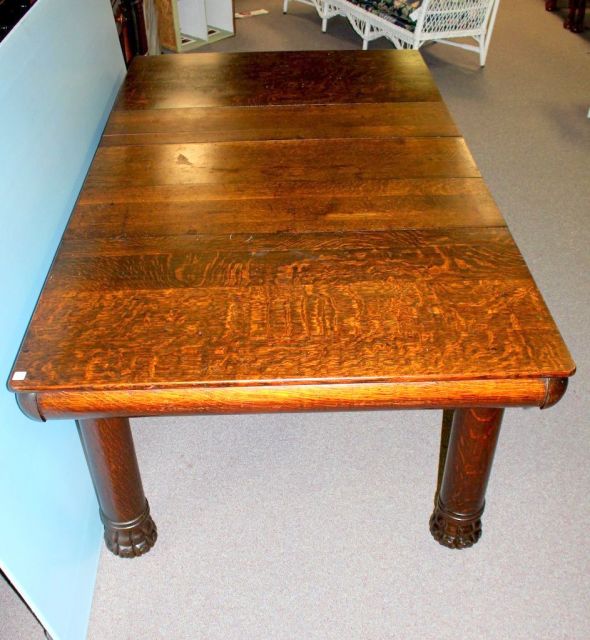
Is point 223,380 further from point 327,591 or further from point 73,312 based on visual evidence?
point 327,591

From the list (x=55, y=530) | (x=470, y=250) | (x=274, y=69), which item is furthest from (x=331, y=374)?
(x=274, y=69)

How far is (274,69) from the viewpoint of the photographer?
190 centimetres

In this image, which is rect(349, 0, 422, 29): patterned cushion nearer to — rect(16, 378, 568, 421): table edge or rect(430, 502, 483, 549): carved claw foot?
rect(430, 502, 483, 549): carved claw foot

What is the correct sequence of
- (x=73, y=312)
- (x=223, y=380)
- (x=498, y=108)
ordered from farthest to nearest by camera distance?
(x=498, y=108)
(x=73, y=312)
(x=223, y=380)

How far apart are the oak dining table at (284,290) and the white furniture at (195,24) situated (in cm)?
214

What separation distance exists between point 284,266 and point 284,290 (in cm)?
7

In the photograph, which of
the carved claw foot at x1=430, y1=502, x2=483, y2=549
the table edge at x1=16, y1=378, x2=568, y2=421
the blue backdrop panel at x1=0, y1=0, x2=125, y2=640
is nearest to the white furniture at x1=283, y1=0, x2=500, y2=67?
the blue backdrop panel at x1=0, y1=0, x2=125, y2=640

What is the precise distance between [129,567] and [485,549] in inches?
29.3

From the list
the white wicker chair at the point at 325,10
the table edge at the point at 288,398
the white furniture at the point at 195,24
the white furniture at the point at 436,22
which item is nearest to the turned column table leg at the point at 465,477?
the table edge at the point at 288,398

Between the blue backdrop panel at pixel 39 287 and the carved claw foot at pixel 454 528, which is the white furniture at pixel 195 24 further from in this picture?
the carved claw foot at pixel 454 528

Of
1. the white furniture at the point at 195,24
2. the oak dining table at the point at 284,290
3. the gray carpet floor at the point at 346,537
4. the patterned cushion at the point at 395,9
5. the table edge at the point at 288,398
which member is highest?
the oak dining table at the point at 284,290

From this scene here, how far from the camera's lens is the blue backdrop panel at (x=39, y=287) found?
101cm

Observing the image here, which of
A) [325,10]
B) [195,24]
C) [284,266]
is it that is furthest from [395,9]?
[284,266]

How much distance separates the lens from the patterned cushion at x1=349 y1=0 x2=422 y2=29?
3.23 m
